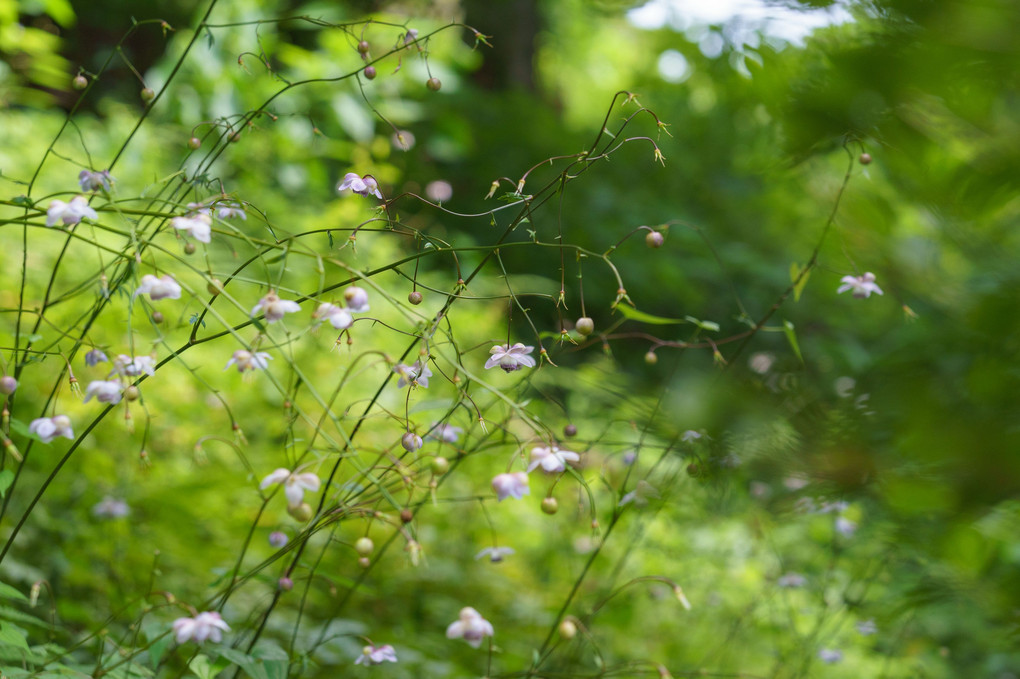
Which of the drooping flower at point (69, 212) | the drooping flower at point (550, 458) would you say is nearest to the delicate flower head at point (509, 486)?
the drooping flower at point (550, 458)

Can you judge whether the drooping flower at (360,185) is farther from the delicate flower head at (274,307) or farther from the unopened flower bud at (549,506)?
the unopened flower bud at (549,506)

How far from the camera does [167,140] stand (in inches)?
119

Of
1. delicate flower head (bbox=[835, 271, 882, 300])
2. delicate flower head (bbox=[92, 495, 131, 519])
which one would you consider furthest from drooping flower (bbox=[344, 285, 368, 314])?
delicate flower head (bbox=[92, 495, 131, 519])

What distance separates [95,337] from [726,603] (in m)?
1.95

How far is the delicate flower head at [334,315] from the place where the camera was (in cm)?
68

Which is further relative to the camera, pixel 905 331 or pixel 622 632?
pixel 622 632

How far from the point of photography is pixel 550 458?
0.71 metres

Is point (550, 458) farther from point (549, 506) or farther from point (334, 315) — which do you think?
point (334, 315)

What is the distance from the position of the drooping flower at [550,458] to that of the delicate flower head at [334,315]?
0.72 ft

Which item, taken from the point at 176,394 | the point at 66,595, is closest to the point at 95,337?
the point at 176,394

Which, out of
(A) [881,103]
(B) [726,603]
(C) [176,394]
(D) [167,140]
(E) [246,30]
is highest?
(E) [246,30]

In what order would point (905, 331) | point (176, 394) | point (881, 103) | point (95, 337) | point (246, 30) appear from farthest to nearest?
1. point (246, 30)
2. point (176, 394)
3. point (95, 337)
4. point (905, 331)
5. point (881, 103)

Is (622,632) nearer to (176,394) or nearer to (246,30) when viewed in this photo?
(176,394)

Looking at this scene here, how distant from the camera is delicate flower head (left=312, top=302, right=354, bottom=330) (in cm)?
68
